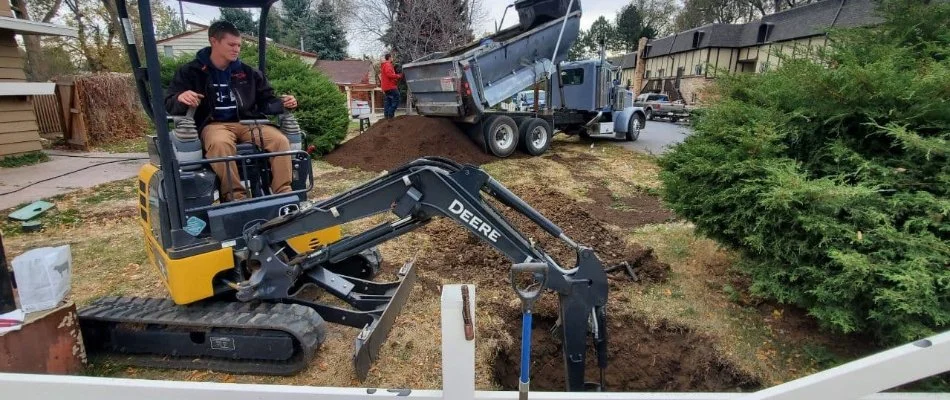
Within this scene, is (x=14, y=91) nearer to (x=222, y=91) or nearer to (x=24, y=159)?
(x=24, y=159)

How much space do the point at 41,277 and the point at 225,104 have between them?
1612 millimetres

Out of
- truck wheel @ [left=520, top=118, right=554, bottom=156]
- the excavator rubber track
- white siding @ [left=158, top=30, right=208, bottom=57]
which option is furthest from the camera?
white siding @ [left=158, top=30, right=208, bottom=57]

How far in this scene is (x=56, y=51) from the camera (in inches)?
851

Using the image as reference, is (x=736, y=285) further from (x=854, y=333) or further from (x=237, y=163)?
(x=237, y=163)

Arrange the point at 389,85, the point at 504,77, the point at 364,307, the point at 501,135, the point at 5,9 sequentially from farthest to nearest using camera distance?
the point at 389,85, the point at 501,135, the point at 5,9, the point at 504,77, the point at 364,307

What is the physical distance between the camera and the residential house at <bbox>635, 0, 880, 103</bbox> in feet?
94.1

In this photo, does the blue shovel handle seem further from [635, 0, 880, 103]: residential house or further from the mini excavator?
[635, 0, 880, 103]: residential house

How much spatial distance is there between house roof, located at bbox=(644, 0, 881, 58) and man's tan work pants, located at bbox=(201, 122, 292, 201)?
28.8 metres

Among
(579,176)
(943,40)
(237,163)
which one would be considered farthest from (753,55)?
(237,163)

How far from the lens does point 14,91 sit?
414 inches

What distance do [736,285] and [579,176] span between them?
551cm

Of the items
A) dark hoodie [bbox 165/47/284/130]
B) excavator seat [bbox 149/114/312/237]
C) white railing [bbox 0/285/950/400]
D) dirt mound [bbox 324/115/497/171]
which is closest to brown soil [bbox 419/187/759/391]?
excavator seat [bbox 149/114/312/237]

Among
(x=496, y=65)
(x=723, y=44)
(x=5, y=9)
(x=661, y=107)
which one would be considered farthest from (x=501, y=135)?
(x=723, y=44)

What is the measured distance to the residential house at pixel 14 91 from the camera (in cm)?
1039
